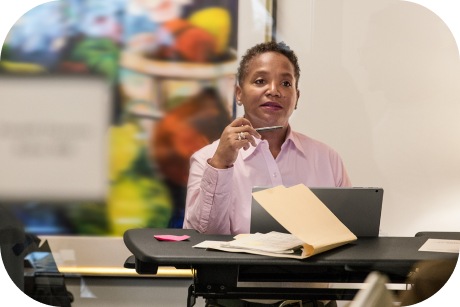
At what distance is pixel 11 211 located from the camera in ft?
11.3

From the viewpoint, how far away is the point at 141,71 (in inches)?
133

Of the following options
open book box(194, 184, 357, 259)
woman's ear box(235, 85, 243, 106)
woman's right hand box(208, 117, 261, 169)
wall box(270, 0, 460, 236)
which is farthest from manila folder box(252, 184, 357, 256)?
wall box(270, 0, 460, 236)

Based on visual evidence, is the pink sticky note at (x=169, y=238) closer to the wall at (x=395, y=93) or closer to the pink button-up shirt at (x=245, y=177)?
the pink button-up shirt at (x=245, y=177)

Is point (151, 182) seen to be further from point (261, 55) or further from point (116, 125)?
point (261, 55)

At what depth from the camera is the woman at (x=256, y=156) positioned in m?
2.57

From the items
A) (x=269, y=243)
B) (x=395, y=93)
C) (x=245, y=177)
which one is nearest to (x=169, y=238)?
(x=269, y=243)

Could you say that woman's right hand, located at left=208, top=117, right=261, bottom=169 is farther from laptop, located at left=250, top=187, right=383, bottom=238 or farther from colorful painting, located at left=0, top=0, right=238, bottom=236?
colorful painting, located at left=0, top=0, right=238, bottom=236

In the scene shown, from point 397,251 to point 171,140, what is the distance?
55.5 inches

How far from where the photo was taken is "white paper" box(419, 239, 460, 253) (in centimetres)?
224

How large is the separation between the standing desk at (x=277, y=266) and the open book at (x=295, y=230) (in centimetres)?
3

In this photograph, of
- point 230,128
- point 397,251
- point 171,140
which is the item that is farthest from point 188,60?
point 397,251

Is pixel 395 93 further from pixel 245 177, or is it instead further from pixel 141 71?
pixel 141 71

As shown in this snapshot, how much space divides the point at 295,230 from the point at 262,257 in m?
0.11

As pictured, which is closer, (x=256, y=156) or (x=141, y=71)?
(x=256, y=156)
